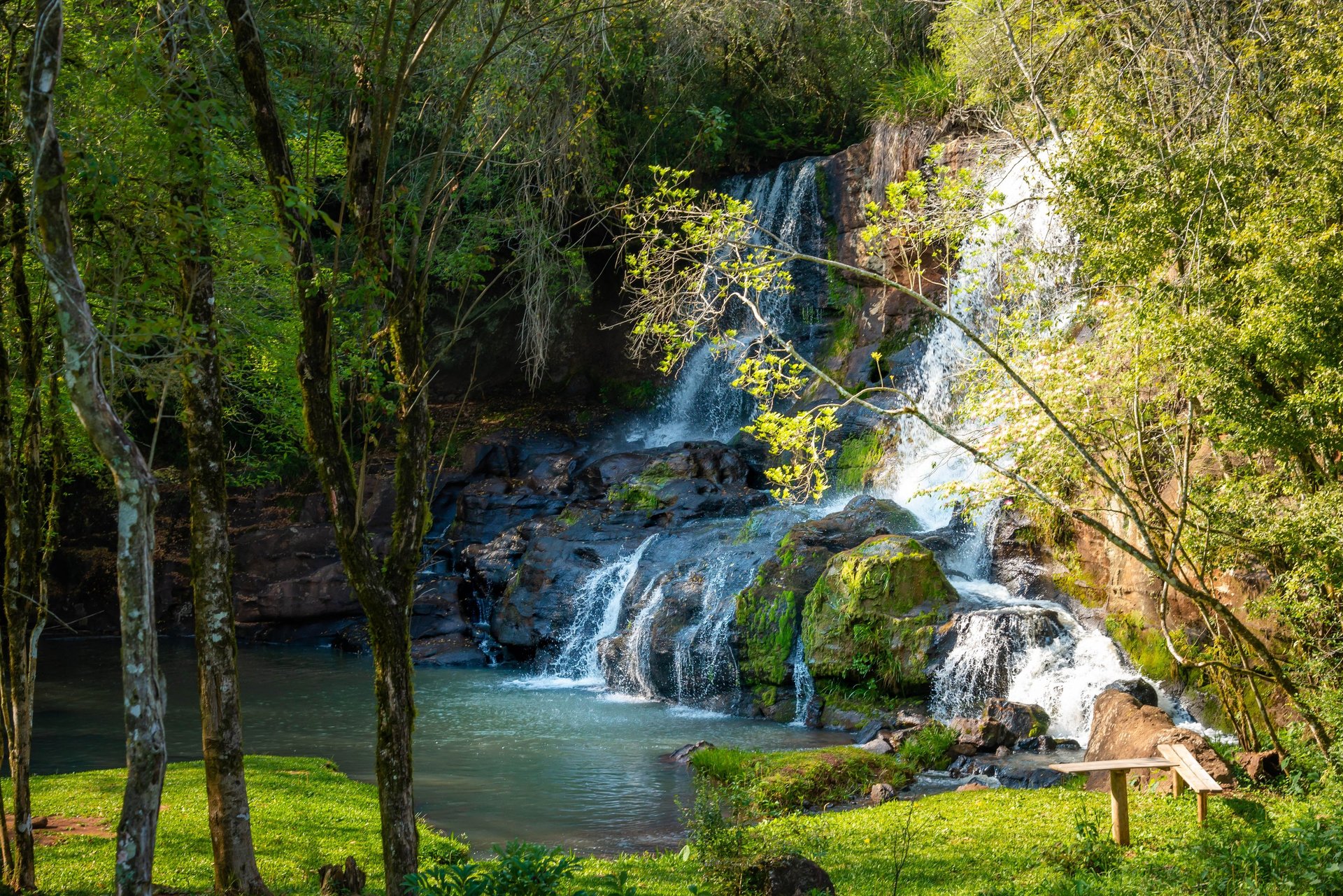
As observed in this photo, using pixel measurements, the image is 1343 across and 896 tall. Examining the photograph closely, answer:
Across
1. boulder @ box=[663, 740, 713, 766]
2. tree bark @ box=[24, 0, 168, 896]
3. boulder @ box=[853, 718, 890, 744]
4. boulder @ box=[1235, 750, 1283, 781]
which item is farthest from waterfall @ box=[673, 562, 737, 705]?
tree bark @ box=[24, 0, 168, 896]

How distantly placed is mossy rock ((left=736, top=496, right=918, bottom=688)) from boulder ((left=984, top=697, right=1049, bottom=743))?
3486mm

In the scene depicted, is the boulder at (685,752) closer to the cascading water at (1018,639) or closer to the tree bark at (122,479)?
the cascading water at (1018,639)

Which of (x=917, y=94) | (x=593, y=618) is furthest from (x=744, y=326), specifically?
(x=593, y=618)

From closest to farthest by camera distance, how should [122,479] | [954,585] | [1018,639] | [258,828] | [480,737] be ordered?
[122,479]
[258,828]
[1018,639]
[480,737]
[954,585]

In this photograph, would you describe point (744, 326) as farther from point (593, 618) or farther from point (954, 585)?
point (954, 585)

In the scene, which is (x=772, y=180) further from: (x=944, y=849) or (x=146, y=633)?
(x=146, y=633)

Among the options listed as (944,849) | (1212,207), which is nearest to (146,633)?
(944,849)

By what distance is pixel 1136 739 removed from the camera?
33.1 feet

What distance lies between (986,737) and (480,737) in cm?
660

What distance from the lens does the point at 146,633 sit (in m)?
5.01

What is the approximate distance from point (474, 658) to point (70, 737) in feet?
23.9

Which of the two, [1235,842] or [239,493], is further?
[239,493]

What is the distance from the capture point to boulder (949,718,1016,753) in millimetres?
12328

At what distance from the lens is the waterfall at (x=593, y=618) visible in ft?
61.9
